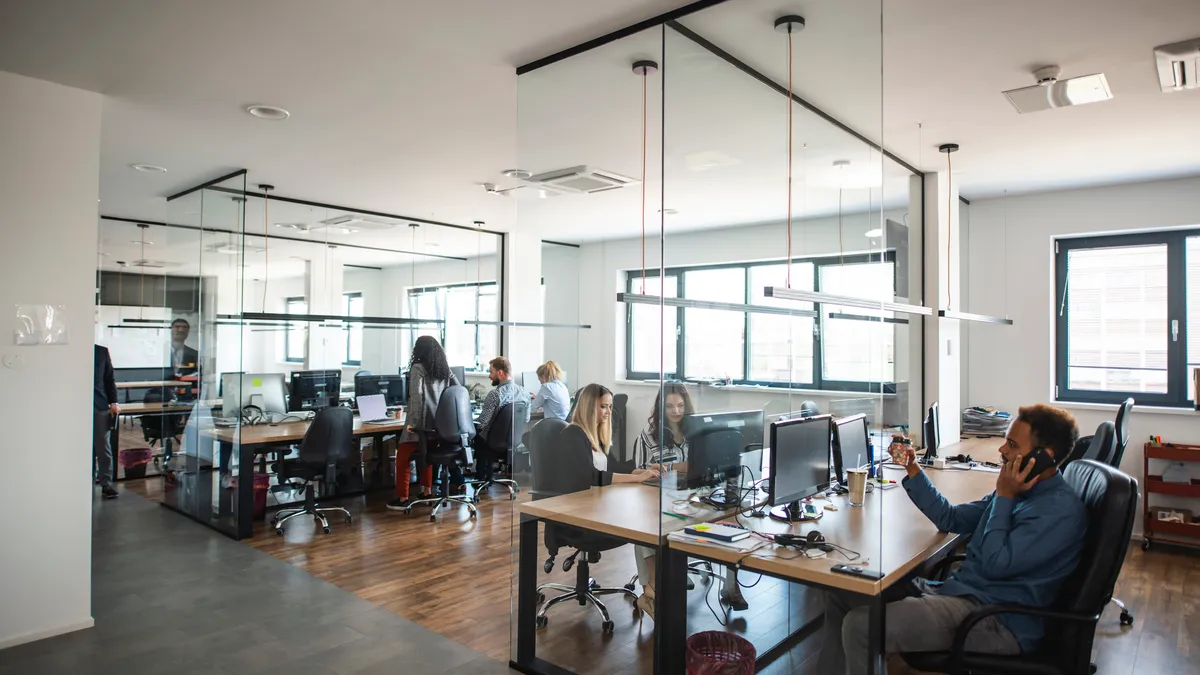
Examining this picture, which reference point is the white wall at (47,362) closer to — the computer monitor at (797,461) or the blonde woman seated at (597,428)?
the blonde woman seated at (597,428)

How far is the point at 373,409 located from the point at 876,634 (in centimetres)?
556

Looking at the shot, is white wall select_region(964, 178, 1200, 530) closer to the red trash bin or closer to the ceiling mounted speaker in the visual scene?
the ceiling mounted speaker

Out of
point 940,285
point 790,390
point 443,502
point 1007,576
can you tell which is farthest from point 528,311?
point 940,285

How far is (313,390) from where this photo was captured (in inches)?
261

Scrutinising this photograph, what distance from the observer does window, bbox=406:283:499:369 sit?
803cm

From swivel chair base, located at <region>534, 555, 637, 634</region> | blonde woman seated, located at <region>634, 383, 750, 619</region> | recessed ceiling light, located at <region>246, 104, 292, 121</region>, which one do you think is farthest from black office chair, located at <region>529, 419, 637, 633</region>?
recessed ceiling light, located at <region>246, 104, 292, 121</region>

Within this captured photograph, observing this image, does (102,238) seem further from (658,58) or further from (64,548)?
(658,58)

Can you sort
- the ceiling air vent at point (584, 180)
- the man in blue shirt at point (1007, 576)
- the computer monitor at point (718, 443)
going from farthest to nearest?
the ceiling air vent at point (584, 180) → the computer monitor at point (718, 443) → the man in blue shirt at point (1007, 576)

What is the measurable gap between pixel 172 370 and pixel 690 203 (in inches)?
215

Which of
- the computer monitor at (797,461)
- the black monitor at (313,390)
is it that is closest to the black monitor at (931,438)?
the computer monitor at (797,461)

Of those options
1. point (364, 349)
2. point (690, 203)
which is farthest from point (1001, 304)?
point (364, 349)

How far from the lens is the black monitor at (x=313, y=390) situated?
6.51m

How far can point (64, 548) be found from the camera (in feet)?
11.5

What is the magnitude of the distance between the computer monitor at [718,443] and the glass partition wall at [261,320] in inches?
149
